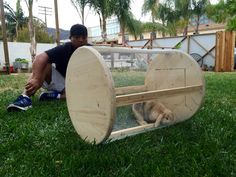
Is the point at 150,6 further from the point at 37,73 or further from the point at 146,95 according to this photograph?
the point at 146,95

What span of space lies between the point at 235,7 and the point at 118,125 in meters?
4.76

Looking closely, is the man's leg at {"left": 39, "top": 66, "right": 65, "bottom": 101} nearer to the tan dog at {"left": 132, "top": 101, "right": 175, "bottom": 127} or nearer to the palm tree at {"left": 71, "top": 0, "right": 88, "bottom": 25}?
the tan dog at {"left": 132, "top": 101, "right": 175, "bottom": 127}

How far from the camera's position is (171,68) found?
2.60 m

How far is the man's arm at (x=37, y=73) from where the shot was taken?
10.4ft

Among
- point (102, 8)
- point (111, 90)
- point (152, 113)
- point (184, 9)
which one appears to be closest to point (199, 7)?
point (184, 9)

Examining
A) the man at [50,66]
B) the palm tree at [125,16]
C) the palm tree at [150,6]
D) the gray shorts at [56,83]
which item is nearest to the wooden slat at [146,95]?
the man at [50,66]

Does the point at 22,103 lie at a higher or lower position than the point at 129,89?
lower

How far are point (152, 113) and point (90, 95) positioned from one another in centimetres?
84

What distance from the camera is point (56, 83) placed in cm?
371

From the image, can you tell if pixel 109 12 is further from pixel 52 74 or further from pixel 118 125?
pixel 118 125

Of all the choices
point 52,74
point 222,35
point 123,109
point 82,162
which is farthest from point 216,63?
point 82,162

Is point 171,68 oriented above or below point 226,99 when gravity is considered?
above

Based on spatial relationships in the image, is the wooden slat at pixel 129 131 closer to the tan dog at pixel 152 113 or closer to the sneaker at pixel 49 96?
the tan dog at pixel 152 113

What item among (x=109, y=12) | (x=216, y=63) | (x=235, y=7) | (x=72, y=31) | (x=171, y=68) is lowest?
(x=216, y=63)
